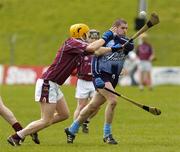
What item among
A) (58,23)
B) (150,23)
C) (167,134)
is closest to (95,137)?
(167,134)

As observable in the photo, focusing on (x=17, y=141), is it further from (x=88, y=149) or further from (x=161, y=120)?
(x=161, y=120)

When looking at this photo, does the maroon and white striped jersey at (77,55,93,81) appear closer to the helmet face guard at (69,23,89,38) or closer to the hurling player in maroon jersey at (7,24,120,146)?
the helmet face guard at (69,23,89,38)

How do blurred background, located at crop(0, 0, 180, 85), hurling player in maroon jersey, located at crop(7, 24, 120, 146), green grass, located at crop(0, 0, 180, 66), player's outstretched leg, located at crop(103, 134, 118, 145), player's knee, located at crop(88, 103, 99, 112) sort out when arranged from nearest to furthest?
hurling player in maroon jersey, located at crop(7, 24, 120, 146), player's outstretched leg, located at crop(103, 134, 118, 145), player's knee, located at crop(88, 103, 99, 112), blurred background, located at crop(0, 0, 180, 85), green grass, located at crop(0, 0, 180, 66)

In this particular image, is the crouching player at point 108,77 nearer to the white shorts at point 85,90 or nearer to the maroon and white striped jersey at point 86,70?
the maroon and white striped jersey at point 86,70

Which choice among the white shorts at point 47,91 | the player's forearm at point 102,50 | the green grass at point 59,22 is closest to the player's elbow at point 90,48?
the player's forearm at point 102,50

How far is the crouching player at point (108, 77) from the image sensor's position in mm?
15344

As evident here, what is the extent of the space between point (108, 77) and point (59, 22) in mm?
39449

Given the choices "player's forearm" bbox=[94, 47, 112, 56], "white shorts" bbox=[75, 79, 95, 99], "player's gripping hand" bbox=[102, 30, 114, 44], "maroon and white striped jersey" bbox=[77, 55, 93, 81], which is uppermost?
"player's gripping hand" bbox=[102, 30, 114, 44]

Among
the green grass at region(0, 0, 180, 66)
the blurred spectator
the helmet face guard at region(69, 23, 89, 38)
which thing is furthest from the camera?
the green grass at region(0, 0, 180, 66)

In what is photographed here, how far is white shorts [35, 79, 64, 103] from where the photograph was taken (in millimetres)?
14715

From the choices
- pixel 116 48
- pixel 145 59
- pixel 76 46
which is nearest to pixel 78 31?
pixel 76 46

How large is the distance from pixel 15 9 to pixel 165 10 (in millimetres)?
10109

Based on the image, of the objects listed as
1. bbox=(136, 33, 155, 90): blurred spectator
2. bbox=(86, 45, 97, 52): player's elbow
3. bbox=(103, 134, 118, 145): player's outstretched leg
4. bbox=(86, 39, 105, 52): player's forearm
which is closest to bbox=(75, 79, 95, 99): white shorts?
bbox=(103, 134, 118, 145): player's outstretched leg

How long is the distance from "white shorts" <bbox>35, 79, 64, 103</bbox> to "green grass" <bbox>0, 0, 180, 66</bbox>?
31.9 m
